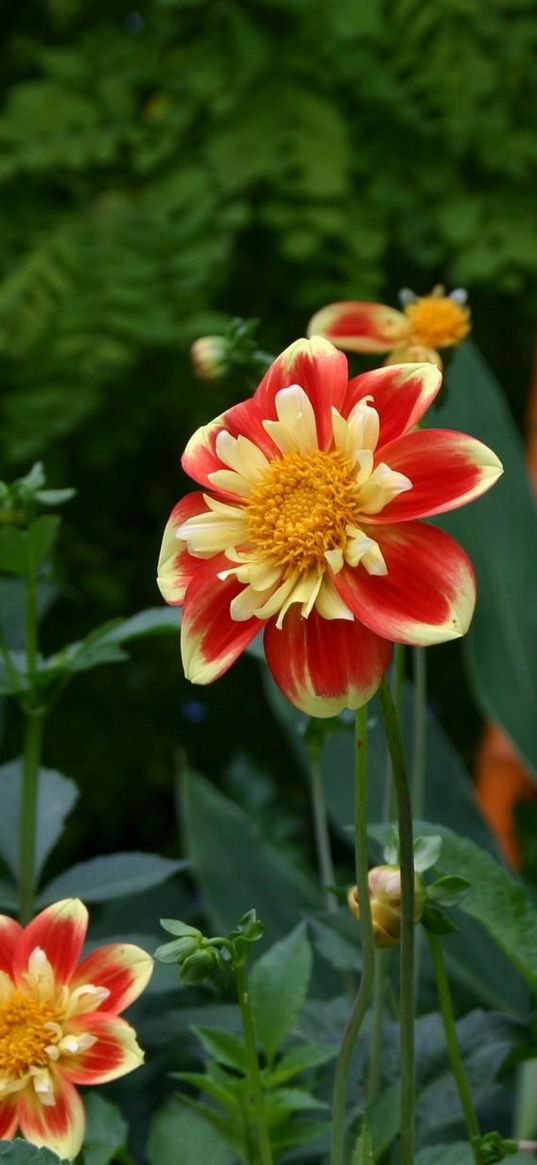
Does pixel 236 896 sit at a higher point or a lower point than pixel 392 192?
lower

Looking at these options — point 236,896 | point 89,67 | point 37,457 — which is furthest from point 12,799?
point 89,67

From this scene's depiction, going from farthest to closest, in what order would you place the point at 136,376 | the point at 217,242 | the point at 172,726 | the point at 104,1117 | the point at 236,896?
the point at 172,726 < the point at 136,376 < the point at 217,242 < the point at 236,896 < the point at 104,1117

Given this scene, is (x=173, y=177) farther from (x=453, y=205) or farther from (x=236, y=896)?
(x=236, y=896)

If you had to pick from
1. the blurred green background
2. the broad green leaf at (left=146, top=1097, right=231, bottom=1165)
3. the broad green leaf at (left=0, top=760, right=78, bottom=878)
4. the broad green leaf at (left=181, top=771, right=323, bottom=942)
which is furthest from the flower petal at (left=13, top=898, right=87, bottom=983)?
the blurred green background

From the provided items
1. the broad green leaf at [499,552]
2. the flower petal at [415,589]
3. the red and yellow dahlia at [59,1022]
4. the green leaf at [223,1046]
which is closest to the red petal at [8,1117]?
the red and yellow dahlia at [59,1022]

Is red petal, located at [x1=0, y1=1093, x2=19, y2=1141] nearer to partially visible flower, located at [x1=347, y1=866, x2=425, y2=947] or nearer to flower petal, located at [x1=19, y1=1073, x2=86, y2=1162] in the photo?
flower petal, located at [x1=19, y1=1073, x2=86, y2=1162]

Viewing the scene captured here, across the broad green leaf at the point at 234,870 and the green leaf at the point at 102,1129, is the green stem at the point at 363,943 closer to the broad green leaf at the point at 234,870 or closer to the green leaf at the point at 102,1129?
the green leaf at the point at 102,1129

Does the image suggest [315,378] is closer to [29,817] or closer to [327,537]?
[327,537]
